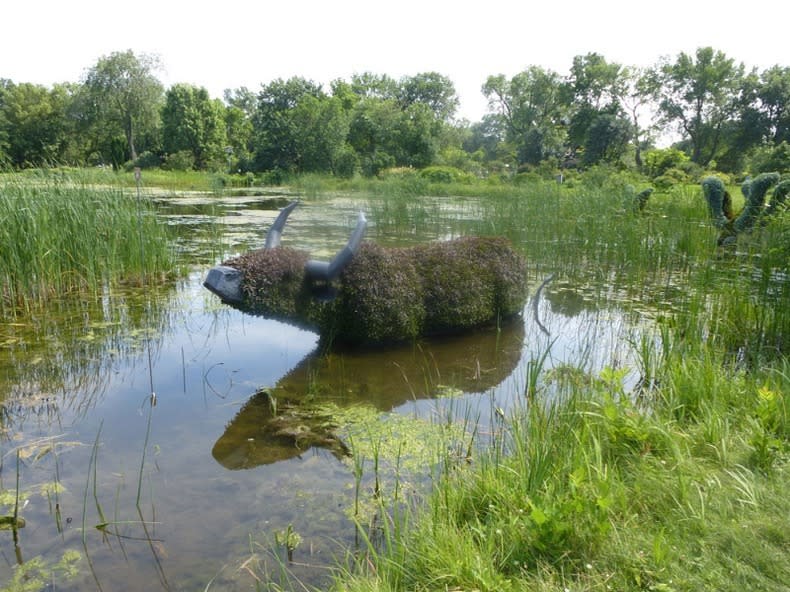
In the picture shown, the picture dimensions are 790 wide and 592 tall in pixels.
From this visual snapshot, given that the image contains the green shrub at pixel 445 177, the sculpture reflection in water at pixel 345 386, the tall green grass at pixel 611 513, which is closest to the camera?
the tall green grass at pixel 611 513

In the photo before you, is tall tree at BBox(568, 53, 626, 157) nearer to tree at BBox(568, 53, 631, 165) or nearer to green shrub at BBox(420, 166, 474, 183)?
tree at BBox(568, 53, 631, 165)

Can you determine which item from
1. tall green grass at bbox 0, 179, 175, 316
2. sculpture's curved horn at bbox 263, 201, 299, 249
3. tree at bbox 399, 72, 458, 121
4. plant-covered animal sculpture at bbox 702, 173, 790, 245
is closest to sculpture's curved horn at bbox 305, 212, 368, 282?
sculpture's curved horn at bbox 263, 201, 299, 249

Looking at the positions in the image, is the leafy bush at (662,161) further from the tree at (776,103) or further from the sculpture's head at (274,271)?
the sculpture's head at (274,271)

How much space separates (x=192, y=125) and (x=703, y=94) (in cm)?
3877

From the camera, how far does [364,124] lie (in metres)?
34.5

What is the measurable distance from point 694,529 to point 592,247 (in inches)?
236

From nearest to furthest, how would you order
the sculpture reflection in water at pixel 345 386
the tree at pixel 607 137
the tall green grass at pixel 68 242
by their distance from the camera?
1. the sculpture reflection in water at pixel 345 386
2. the tall green grass at pixel 68 242
3. the tree at pixel 607 137

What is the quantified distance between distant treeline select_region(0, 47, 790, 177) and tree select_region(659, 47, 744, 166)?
8cm

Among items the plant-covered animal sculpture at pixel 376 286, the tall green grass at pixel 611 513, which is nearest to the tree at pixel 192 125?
the plant-covered animal sculpture at pixel 376 286

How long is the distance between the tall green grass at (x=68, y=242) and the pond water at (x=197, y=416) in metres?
0.31

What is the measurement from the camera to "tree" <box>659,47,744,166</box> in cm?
3959

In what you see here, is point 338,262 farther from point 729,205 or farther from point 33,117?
point 33,117

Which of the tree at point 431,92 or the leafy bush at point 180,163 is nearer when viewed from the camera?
the leafy bush at point 180,163

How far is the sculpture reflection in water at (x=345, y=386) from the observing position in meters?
2.96
